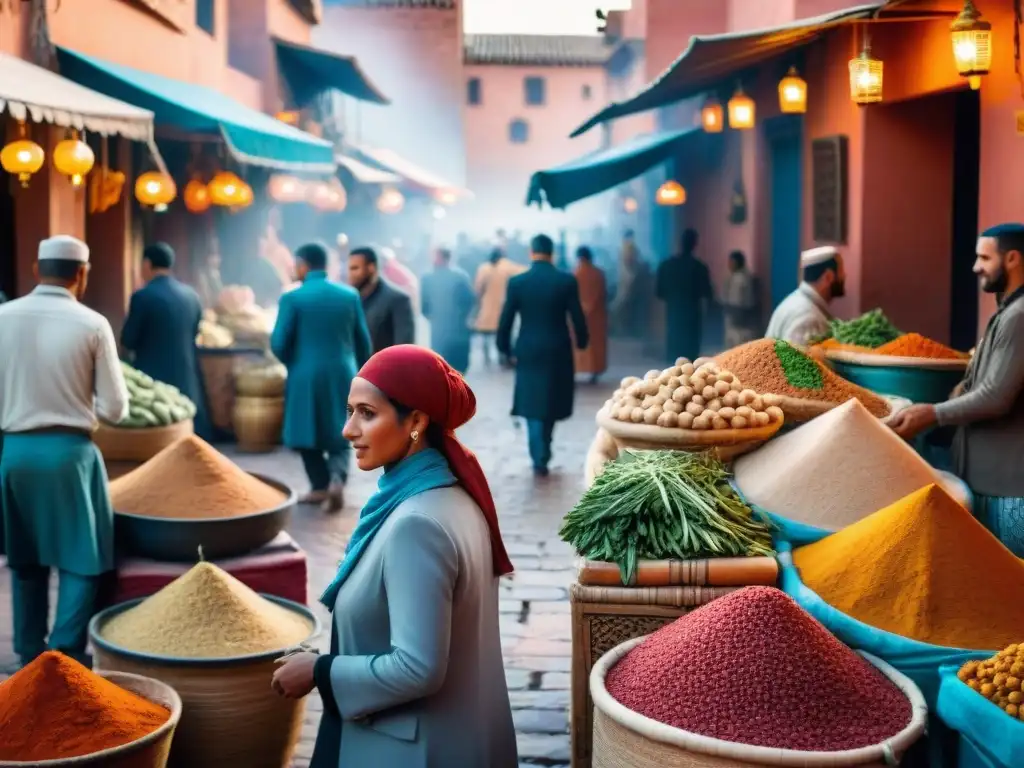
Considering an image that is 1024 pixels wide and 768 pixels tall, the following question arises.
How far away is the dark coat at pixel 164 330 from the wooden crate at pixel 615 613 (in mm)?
7046

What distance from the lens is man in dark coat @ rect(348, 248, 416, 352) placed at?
33.3 ft

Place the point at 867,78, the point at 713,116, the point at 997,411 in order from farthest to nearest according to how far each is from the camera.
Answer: the point at 713,116 → the point at 867,78 → the point at 997,411

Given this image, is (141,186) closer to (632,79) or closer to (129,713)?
(129,713)

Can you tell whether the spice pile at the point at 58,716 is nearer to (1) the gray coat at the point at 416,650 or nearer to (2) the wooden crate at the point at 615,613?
(1) the gray coat at the point at 416,650

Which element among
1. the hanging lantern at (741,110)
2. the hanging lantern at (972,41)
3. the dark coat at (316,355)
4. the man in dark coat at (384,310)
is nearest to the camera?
the hanging lantern at (972,41)

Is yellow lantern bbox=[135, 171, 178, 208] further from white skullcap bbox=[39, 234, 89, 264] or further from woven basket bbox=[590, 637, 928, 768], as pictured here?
woven basket bbox=[590, 637, 928, 768]

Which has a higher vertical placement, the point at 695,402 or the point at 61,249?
the point at 61,249

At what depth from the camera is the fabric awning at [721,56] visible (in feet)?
28.4

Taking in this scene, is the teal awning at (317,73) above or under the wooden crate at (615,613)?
above

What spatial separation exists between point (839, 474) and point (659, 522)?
776mm

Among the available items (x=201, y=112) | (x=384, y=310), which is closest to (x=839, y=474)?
(x=384, y=310)

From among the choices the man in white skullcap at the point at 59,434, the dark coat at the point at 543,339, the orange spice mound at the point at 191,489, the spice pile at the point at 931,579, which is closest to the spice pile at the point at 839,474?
the spice pile at the point at 931,579

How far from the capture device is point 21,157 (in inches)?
312

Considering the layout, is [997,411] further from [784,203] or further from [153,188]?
[784,203]
